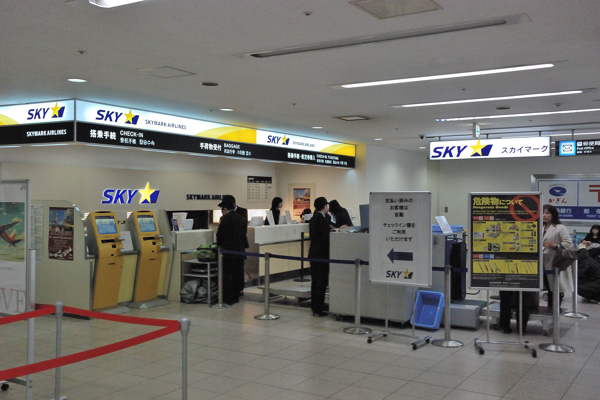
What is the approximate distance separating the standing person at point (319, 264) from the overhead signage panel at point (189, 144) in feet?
8.13

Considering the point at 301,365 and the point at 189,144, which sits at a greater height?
the point at 189,144

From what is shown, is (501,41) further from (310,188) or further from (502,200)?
(310,188)

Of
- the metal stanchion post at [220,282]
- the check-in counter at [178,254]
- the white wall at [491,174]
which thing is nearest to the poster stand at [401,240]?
the metal stanchion post at [220,282]

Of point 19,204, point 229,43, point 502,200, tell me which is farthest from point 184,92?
point 502,200

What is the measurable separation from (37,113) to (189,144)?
2.23 m

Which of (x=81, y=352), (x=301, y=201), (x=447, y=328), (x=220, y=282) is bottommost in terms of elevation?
(x=447, y=328)

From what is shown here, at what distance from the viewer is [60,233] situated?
7652 mm

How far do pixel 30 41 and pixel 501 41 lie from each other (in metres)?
3.95

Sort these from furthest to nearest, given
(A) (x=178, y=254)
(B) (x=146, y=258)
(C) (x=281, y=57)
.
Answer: (A) (x=178, y=254) < (B) (x=146, y=258) < (C) (x=281, y=57)

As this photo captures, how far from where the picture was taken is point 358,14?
4.13m

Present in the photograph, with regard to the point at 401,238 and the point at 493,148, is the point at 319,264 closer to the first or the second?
the point at 401,238

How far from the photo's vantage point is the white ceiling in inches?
160

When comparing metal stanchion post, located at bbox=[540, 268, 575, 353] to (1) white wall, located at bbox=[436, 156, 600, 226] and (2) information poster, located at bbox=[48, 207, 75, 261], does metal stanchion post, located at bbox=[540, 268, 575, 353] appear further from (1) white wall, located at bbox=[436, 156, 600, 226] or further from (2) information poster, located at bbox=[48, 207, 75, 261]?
(1) white wall, located at bbox=[436, 156, 600, 226]

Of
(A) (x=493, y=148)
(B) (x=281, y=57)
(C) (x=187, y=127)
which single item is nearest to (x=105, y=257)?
(C) (x=187, y=127)
